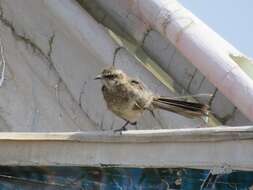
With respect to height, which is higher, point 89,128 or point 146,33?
point 146,33

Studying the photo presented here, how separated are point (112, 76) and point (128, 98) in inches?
9.1

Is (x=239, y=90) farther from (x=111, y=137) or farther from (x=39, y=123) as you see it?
(x=39, y=123)

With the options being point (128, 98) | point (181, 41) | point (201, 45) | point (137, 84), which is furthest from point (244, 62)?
point (128, 98)

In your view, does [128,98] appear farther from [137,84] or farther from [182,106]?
[182,106]

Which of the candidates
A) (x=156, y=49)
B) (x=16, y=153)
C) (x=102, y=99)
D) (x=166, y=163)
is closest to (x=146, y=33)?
(x=156, y=49)

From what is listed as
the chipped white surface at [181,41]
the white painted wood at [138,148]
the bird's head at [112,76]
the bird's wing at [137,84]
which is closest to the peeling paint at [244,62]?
the chipped white surface at [181,41]

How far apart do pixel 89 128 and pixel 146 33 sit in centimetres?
73

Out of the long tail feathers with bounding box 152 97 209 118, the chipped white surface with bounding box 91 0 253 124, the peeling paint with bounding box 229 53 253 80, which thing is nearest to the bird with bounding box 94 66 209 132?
the long tail feathers with bounding box 152 97 209 118

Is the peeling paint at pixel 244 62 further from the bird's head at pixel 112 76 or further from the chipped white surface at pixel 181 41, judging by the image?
the bird's head at pixel 112 76

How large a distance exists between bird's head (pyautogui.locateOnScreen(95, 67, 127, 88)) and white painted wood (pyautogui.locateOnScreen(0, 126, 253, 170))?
1253 millimetres

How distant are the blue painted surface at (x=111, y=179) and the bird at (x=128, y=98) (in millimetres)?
1129

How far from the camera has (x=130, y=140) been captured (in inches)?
159

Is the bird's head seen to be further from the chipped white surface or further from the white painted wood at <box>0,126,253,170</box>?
the white painted wood at <box>0,126,253,170</box>

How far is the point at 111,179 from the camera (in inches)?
163
